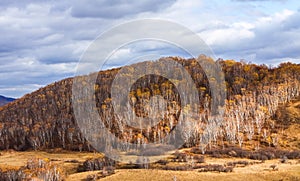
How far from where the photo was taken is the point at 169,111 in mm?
94000

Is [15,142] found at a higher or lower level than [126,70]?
lower

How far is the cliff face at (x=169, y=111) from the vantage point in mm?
82562

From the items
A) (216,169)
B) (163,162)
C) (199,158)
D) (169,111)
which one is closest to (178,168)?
(216,169)

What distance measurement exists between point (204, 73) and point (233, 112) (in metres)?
29.0

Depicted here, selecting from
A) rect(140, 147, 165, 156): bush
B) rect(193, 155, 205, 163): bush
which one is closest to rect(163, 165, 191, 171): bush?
rect(193, 155, 205, 163): bush

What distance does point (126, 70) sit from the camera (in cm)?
13050

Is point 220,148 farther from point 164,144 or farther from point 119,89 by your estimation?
point 119,89

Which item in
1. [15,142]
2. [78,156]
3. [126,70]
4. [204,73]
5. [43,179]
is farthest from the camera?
[126,70]

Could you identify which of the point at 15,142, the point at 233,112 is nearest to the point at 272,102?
the point at 233,112

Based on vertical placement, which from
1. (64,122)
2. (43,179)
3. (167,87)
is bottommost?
(43,179)

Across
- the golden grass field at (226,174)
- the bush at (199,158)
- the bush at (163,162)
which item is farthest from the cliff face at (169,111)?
the golden grass field at (226,174)

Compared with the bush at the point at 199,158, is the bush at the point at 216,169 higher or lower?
lower

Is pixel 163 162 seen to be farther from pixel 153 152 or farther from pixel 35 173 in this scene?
pixel 35 173

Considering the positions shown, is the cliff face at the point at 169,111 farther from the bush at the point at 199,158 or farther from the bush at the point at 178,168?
the bush at the point at 178,168
